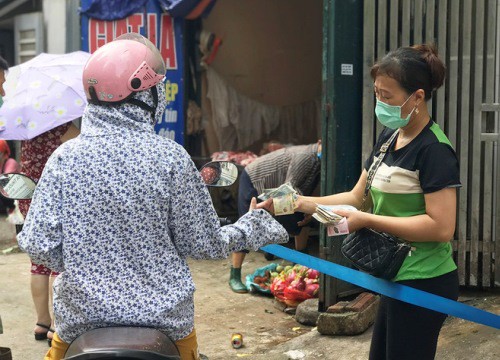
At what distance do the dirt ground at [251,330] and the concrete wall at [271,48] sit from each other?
340 cm

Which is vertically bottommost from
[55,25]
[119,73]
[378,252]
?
[378,252]

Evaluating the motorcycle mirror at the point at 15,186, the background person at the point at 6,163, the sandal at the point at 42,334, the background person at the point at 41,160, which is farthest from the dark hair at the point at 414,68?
the background person at the point at 6,163

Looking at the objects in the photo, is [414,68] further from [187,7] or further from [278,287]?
[187,7]

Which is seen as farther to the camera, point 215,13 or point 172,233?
point 215,13

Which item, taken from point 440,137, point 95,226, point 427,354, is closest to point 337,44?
Answer: point 440,137

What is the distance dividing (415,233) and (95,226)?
4.23 ft

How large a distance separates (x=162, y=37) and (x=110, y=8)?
26.6 inches

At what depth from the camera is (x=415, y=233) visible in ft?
10.4

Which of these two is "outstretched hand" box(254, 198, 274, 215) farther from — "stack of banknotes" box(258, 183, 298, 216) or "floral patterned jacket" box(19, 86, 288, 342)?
"floral patterned jacket" box(19, 86, 288, 342)

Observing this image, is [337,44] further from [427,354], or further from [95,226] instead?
[95,226]

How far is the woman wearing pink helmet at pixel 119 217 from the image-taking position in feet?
8.75

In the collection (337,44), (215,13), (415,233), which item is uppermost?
(215,13)

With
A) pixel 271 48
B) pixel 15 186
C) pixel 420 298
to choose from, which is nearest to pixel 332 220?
pixel 420 298

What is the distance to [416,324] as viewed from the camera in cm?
324
